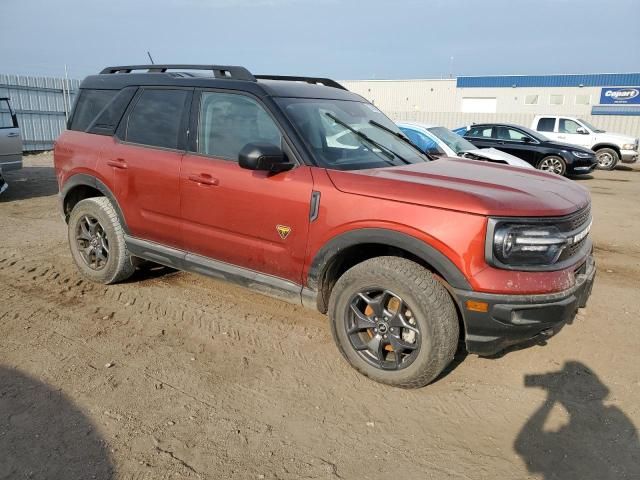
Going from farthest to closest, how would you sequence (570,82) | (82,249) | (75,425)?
1. (570,82)
2. (82,249)
3. (75,425)

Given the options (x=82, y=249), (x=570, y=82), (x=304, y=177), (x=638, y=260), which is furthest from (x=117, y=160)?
(x=570, y=82)

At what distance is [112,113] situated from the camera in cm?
467

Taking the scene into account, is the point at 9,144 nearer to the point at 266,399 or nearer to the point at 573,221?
the point at 266,399

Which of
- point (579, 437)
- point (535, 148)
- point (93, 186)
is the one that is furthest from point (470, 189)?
point (535, 148)

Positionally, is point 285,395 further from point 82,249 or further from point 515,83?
point 515,83

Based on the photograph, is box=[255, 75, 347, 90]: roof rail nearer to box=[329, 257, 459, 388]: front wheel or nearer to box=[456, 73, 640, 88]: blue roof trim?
box=[329, 257, 459, 388]: front wheel

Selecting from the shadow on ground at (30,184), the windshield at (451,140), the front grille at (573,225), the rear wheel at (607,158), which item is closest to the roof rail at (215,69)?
the front grille at (573,225)

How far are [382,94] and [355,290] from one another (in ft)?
144

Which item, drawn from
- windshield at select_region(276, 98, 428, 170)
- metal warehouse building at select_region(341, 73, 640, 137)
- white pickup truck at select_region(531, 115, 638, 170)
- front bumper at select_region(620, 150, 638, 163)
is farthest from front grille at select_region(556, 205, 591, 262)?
metal warehouse building at select_region(341, 73, 640, 137)

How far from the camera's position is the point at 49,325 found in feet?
13.6

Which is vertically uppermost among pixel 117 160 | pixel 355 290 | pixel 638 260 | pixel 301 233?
pixel 117 160

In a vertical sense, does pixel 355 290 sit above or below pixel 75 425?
above

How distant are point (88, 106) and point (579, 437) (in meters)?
4.74

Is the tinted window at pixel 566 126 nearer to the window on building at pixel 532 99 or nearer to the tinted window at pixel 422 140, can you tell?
the tinted window at pixel 422 140
